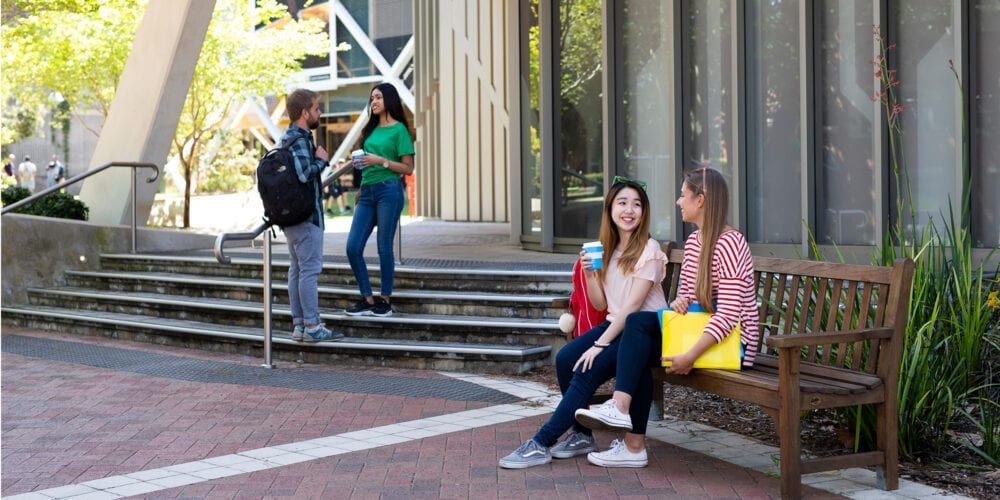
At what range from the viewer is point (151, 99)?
551 inches

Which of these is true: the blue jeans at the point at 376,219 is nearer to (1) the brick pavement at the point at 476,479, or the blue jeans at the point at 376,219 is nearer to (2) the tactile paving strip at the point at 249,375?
(2) the tactile paving strip at the point at 249,375

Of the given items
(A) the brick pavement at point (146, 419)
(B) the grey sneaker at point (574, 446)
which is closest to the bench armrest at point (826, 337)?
(B) the grey sneaker at point (574, 446)

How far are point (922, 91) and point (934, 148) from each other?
0.49m

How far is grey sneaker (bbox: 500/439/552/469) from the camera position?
18.4 ft

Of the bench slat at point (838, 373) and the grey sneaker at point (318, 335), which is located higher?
the bench slat at point (838, 373)

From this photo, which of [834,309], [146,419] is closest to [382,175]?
[146,419]

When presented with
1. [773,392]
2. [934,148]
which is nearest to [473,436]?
[773,392]

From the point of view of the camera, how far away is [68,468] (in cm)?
589

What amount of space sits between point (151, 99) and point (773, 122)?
7445mm

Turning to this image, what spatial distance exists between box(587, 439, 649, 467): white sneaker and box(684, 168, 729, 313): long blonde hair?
2.61 feet

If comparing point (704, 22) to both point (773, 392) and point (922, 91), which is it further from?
point (773, 392)

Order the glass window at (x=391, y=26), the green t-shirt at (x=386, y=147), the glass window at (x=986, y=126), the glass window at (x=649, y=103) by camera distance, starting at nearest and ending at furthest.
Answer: the green t-shirt at (x=386, y=147) < the glass window at (x=986, y=126) < the glass window at (x=649, y=103) < the glass window at (x=391, y=26)

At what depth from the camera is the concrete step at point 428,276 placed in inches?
378

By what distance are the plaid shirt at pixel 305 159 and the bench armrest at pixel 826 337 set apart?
4412 millimetres
